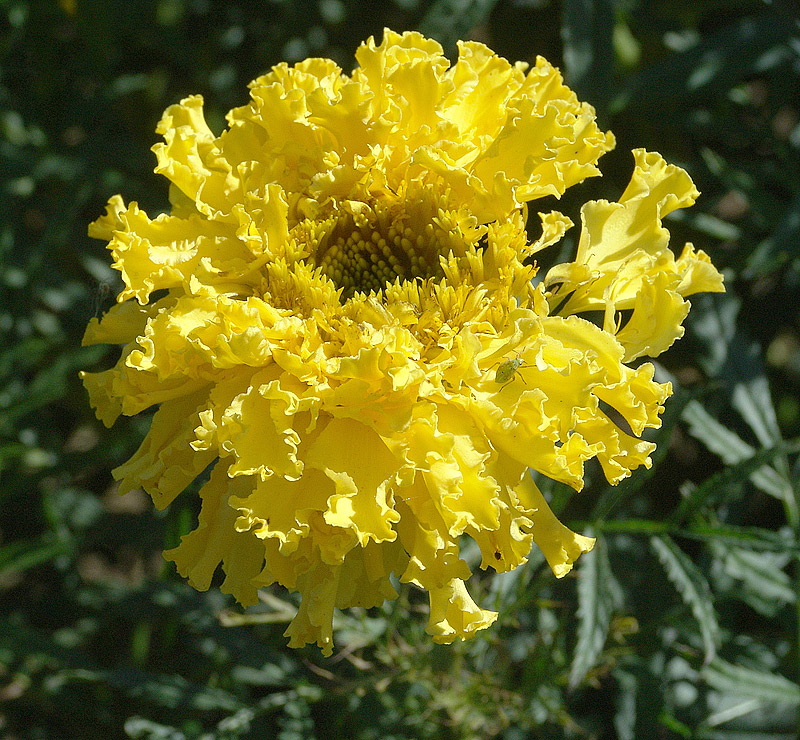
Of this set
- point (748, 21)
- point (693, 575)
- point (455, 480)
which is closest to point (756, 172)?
point (748, 21)

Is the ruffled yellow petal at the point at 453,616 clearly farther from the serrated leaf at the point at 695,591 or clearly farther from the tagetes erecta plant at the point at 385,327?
the serrated leaf at the point at 695,591

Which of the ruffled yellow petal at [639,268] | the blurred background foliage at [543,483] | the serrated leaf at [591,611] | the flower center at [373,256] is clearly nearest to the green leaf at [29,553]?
the blurred background foliage at [543,483]

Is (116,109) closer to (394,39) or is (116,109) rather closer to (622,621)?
(394,39)

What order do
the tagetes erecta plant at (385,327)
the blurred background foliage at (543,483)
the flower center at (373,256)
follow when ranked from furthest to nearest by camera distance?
1. the blurred background foliage at (543,483)
2. the flower center at (373,256)
3. the tagetes erecta plant at (385,327)

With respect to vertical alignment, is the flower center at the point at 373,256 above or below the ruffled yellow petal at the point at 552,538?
above

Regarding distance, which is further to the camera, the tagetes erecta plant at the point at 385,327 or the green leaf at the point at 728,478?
the green leaf at the point at 728,478

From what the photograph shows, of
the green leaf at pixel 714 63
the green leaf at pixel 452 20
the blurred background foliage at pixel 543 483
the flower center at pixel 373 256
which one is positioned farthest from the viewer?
the green leaf at pixel 714 63

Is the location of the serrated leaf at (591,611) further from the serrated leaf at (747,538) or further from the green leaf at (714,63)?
the green leaf at (714,63)

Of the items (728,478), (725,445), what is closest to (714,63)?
(725,445)

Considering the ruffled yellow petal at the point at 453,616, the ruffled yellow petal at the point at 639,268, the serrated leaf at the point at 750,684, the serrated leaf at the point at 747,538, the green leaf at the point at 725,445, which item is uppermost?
the ruffled yellow petal at the point at 639,268
